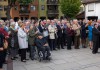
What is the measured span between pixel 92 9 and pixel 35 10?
96.2ft

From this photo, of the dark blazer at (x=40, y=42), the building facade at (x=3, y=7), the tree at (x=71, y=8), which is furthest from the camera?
the building facade at (x=3, y=7)

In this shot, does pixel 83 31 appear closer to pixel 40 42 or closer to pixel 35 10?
pixel 40 42

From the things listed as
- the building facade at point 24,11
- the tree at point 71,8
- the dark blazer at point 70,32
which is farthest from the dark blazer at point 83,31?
the building facade at point 24,11

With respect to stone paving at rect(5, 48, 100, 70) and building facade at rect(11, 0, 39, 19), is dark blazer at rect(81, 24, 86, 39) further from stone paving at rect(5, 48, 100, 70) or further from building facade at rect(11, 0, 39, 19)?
building facade at rect(11, 0, 39, 19)

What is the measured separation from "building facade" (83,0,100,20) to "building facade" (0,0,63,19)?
26.7 metres

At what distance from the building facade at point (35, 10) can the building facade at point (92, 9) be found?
26702 mm

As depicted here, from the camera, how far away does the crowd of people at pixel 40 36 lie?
12203 mm

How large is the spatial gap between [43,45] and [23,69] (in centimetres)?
222

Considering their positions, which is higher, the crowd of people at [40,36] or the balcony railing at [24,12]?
the balcony railing at [24,12]

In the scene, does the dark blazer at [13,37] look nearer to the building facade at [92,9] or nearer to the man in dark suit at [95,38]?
the man in dark suit at [95,38]

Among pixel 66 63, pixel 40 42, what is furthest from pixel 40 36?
pixel 66 63

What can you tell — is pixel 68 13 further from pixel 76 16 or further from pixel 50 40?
pixel 50 40

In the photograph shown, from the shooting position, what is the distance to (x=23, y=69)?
10.7 metres

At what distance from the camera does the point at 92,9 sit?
3384 centimetres
